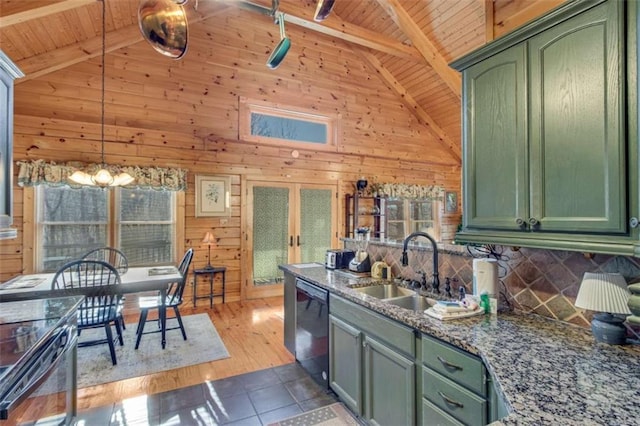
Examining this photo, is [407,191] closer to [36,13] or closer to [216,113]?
[216,113]

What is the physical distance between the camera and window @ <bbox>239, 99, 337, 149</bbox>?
536cm

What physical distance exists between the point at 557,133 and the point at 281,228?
15.4ft

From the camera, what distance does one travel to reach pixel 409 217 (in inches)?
272

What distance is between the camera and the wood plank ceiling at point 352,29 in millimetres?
3157

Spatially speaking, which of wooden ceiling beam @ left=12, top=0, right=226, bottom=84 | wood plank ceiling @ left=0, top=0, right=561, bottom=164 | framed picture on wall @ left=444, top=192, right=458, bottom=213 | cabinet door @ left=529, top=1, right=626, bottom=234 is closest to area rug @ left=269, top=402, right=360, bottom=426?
cabinet door @ left=529, top=1, right=626, bottom=234

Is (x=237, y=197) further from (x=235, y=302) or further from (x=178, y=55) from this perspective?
(x=178, y=55)

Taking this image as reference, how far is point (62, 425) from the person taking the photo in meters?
1.59

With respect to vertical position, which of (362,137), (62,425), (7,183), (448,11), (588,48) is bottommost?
(62,425)

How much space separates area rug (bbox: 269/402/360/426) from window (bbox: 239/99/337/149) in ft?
13.9

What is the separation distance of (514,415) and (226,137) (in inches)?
201

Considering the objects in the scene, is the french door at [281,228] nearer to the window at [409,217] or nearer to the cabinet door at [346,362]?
the window at [409,217]

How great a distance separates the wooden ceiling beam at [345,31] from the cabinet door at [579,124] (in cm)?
355

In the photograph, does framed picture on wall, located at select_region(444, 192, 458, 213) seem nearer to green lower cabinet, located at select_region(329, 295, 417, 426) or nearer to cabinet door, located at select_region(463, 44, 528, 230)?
green lower cabinet, located at select_region(329, 295, 417, 426)

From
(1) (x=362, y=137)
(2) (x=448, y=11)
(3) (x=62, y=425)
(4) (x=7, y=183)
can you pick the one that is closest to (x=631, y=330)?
(3) (x=62, y=425)
